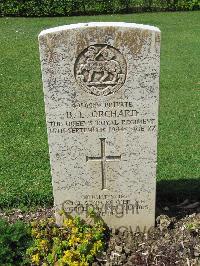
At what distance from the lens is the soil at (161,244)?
14.3ft

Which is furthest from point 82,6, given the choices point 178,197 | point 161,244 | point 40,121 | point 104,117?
point 161,244

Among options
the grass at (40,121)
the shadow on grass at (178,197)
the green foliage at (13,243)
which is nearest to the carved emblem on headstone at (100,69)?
the green foliage at (13,243)

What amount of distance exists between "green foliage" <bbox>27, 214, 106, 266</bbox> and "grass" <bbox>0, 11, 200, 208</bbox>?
0.95 m

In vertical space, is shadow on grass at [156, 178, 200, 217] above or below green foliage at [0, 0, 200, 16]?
below

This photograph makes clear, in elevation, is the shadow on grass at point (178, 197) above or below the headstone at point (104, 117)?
below

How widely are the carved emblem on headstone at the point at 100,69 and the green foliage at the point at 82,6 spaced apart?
14.9m

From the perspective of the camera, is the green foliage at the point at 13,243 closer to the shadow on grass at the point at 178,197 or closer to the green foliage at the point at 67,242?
the green foliage at the point at 67,242

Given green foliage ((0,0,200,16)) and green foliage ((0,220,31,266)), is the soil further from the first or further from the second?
green foliage ((0,0,200,16))

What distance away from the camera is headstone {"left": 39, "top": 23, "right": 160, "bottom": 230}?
388 cm

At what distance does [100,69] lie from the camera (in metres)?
3.99

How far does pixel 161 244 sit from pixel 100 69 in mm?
1835

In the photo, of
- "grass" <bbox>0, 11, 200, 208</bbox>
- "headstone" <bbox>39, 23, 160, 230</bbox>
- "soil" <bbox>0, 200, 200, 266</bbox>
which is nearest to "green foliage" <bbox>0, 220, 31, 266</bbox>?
"headstone" <bbox>39, 23, 160, 230</bbox>

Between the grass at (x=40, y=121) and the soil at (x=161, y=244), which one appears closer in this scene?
the soil at (x=161, y=244)

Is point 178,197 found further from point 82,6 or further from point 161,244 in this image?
point 82,6
